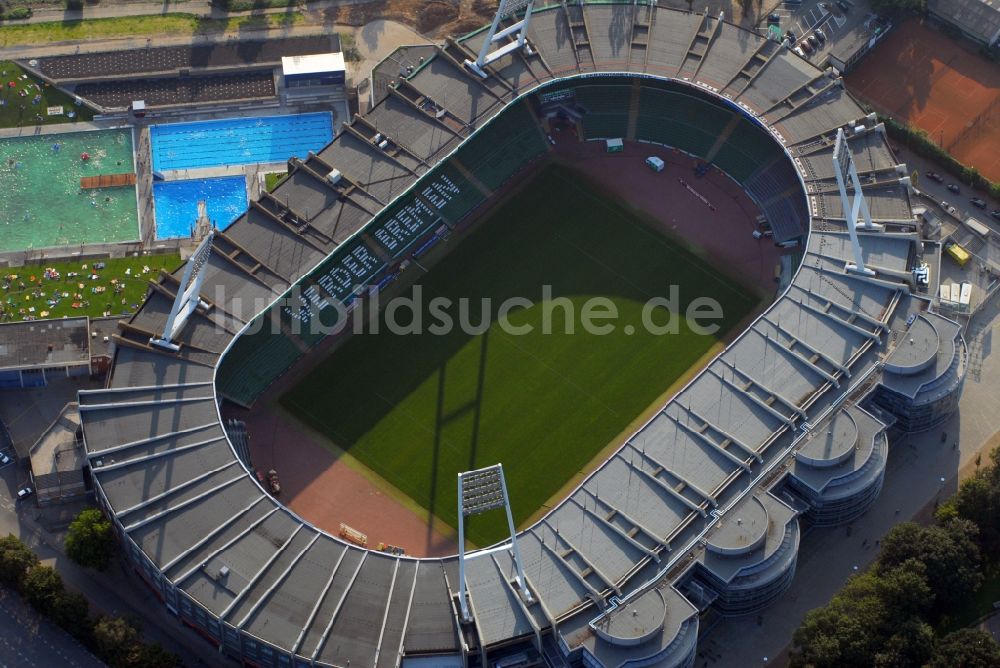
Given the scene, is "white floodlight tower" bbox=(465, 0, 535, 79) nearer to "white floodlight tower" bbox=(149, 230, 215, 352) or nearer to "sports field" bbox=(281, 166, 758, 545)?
"sports field" bbox=(281, 166, 758, 545)

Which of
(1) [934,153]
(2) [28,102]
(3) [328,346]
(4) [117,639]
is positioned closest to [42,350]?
(3) [328,346]

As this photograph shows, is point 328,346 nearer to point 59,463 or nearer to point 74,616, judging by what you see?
point 59,463

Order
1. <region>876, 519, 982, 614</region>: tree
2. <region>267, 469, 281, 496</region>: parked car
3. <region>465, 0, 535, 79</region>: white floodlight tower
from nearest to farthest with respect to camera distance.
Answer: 1. <region>876, 519, 982, 614</region>: tree
2. <region>267, 469, 281, 496</region>: parked car
3. <region>465, 0, 535, 79</region>: white floodlight tower

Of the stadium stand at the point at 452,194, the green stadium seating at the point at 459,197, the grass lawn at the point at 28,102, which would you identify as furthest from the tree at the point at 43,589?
the grass lawn at the point at 28,102

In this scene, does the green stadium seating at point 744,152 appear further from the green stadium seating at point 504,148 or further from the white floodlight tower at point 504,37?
the white floodlight tower at point 504,37

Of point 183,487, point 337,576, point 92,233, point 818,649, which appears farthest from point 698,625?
point 92,233

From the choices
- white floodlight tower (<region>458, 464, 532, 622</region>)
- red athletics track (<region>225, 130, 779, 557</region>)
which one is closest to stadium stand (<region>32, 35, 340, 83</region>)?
red athletics track (<region>225, 130, 779, 557</region>)
